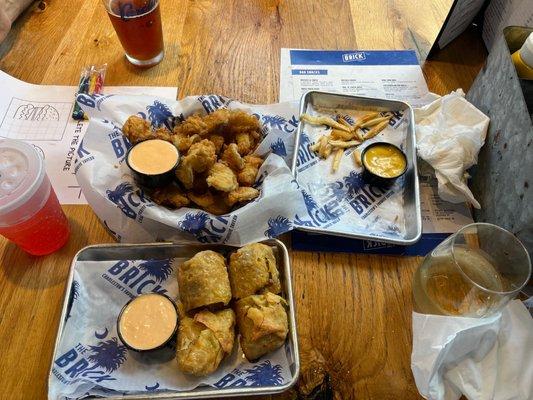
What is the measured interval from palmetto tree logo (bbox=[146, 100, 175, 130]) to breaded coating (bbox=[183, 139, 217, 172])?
18 centimetres

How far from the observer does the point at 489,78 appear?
3.76ft

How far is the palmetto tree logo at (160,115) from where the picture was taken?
116 cm

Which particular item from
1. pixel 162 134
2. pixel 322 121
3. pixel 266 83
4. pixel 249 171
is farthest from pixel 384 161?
pixel 162 134

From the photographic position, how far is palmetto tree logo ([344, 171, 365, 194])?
1146 mm

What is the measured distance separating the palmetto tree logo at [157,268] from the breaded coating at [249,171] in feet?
0.88

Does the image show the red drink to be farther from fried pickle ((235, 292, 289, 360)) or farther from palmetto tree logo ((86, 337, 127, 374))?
fried pickle ((235, 292, 289, 360))

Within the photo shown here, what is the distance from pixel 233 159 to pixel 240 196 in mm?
128

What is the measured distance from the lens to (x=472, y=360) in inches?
32.2

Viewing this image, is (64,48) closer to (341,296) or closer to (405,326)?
(341,296)

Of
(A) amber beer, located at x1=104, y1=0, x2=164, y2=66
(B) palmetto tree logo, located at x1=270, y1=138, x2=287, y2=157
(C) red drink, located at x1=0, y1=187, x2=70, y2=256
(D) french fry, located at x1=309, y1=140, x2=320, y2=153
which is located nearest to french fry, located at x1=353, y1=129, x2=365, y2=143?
(D) french fry, located at x1=309, y1=140, x2=320, y2=153

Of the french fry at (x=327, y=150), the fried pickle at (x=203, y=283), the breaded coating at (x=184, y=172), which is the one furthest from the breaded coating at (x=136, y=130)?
A: the french fry at (x=327, y=150)

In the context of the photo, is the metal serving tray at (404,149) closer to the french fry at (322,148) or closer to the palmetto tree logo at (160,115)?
the french fry at (322,148)

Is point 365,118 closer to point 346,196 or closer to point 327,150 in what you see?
point 327,150

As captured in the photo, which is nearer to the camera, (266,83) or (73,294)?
(73,294)
